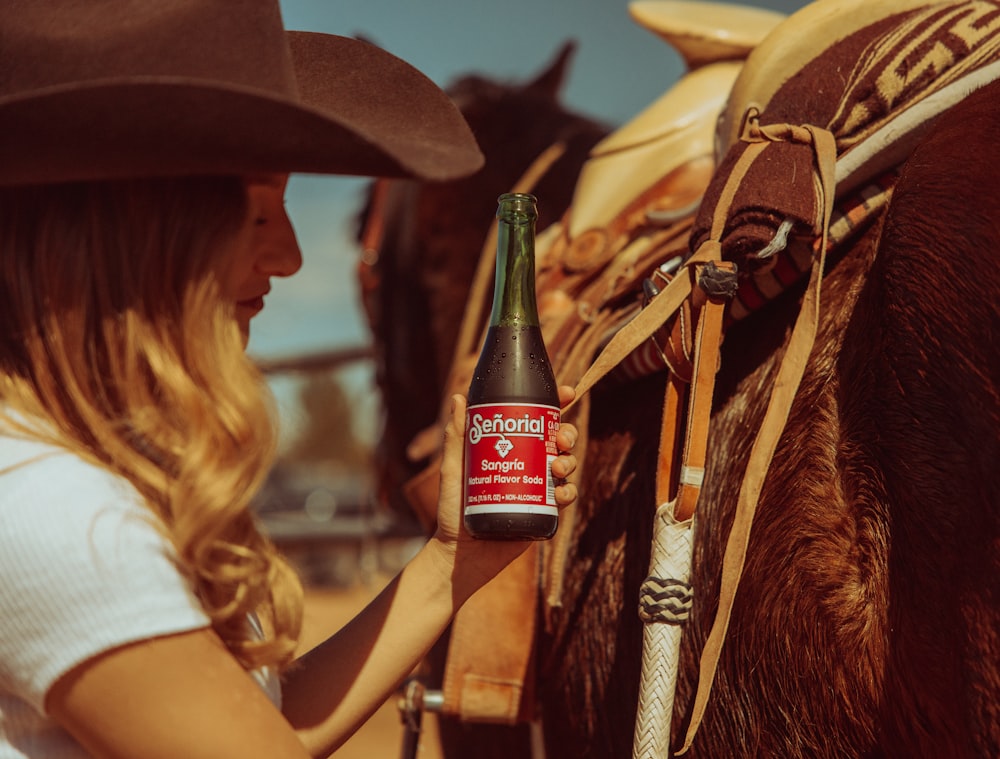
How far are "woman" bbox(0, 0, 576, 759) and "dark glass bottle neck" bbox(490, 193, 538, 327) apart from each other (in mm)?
255

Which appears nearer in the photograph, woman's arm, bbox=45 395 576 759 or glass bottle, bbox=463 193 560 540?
woman's arm, bbox=45 395 576 759

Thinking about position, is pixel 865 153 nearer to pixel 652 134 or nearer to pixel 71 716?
pixel 652 134

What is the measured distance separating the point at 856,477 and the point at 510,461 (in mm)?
407

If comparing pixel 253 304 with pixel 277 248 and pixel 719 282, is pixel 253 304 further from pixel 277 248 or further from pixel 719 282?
pixel 719 282

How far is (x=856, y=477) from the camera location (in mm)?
1265

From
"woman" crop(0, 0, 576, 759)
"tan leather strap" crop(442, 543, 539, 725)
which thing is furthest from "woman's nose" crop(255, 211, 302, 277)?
"tan leather strap" crop(442, 543, 539, 725)

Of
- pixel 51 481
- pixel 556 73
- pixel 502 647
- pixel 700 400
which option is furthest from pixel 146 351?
pixel 556 73

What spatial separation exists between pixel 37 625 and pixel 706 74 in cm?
184

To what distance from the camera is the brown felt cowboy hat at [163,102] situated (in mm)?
979

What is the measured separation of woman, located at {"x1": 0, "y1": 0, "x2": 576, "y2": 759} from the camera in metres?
0.96

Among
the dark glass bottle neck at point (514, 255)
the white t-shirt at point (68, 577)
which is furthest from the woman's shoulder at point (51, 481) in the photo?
the dark glass bottle neck at point (514, 255)

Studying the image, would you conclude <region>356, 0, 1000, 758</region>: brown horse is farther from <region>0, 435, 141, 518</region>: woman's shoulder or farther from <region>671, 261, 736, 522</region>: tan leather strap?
<region>0, 435, 141, 518</region>: woman's shoulder

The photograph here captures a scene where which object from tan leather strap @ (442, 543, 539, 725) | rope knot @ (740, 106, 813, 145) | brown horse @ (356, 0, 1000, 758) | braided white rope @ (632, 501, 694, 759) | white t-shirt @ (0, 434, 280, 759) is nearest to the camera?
white t-shirt @ (0, 434, 280, 759)

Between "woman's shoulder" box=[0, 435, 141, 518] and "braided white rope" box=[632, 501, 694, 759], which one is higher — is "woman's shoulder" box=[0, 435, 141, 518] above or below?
above
